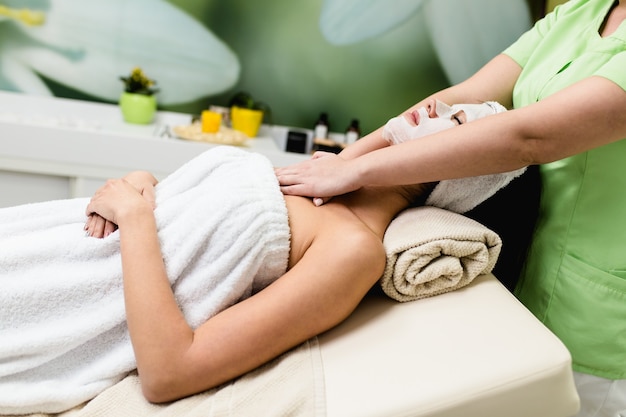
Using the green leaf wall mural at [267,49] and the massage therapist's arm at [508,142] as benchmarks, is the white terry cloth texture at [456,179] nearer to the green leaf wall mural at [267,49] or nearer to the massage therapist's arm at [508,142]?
the massage therapist's arm at [508,142]

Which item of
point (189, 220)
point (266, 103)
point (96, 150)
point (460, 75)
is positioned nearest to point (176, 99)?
point (266, 103)

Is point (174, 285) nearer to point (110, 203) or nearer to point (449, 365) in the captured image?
point (110, 203)

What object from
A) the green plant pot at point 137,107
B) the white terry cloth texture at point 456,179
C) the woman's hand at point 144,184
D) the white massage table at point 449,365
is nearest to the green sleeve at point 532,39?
the white terry cloth texture at point 456,179

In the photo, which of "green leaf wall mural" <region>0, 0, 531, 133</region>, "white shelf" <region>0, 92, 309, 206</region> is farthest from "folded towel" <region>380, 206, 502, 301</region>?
"green leaf wall mural" <region>0, 0, 531, 133</region>

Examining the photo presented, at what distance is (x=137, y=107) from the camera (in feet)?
8.89

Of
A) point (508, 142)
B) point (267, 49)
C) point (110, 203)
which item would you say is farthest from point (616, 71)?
point (267, 49)

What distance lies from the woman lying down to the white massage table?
0.07 meters

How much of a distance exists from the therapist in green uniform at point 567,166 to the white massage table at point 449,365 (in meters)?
0.25

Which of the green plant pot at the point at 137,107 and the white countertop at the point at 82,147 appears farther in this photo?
the green plant pot at the point at 137,107

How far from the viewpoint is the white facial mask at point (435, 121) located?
45.5 inches

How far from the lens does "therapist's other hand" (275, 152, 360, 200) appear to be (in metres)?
1.11

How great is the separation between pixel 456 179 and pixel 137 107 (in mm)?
2010

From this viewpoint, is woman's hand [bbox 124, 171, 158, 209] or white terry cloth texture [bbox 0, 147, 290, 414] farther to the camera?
woman's hand [bbox 124, 171, 158, 209]

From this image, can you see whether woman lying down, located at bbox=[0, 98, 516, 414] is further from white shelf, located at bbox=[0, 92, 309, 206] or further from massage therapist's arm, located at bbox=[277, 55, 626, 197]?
white shelf, located at bbox=[0, 92, 309, 206]
